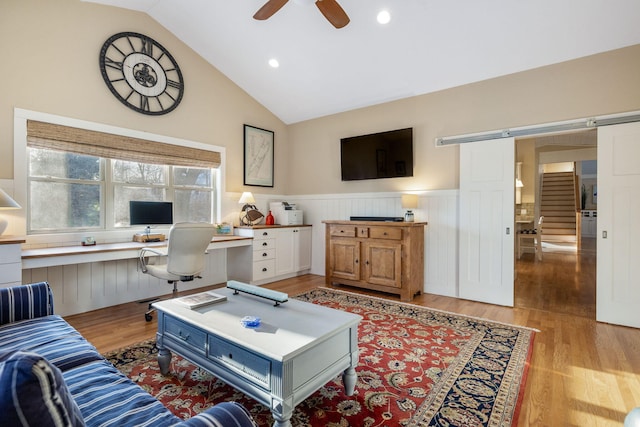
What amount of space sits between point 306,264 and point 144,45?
12.7ft

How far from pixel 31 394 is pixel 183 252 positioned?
278 centimetres

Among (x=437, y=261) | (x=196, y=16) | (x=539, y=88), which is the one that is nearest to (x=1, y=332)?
(x=196, y=16)

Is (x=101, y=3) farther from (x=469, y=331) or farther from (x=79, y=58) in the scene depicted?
(x=469, y=331)

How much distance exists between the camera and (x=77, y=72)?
3.47 metres

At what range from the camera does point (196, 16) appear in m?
3.99

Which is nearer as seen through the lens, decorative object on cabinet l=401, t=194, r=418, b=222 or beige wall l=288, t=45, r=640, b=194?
beige wall l=288, t=45, r=640, b=194

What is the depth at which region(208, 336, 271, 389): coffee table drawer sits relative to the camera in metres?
1.56

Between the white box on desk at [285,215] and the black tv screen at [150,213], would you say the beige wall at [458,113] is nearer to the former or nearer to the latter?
the white box on desk at [285,215]

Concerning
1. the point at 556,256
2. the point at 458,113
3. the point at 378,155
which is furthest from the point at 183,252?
the point at 556,256

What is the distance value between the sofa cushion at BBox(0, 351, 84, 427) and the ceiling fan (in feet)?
9.32

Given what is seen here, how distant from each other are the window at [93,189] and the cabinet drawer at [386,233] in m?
2.55

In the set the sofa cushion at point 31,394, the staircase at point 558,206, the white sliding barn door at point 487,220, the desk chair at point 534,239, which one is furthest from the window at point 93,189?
the staircase at point 558,206

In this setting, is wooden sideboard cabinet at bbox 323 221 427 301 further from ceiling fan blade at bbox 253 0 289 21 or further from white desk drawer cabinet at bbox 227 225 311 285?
ceiling fan blade at bbox 253 0 289 21

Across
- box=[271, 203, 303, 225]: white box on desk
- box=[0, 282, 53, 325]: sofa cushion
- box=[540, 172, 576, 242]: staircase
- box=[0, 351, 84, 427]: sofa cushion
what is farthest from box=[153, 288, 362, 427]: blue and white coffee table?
box=[540, 172, 576, 242]: staircase
